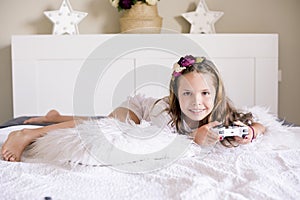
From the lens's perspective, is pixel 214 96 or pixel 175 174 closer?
pixel 175 174

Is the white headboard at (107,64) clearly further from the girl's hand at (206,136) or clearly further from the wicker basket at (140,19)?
the girl's hand at (206,136)

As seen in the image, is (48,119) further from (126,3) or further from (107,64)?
(126,3)

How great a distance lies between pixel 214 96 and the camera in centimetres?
142

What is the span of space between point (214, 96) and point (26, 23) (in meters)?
1.76

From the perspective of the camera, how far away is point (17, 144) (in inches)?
48.3

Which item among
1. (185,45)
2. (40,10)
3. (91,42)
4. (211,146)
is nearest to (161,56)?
(185,45)

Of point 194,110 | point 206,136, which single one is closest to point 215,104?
point 194,110

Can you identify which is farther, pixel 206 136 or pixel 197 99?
pixel 197 99

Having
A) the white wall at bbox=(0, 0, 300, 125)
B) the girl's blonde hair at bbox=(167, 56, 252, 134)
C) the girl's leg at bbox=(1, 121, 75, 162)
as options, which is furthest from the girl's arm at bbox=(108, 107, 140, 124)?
the white wall at bbox=(0, 0, 300, 125)

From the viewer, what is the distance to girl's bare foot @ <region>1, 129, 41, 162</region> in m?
1.18

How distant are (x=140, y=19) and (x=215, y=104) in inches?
50.2

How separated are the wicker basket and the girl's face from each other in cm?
120

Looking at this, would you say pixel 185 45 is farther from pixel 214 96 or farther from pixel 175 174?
pixel 175 174

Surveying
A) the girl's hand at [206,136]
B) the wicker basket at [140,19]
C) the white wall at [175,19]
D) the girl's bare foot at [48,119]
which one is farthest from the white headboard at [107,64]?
the girl's hand at [206,136]
